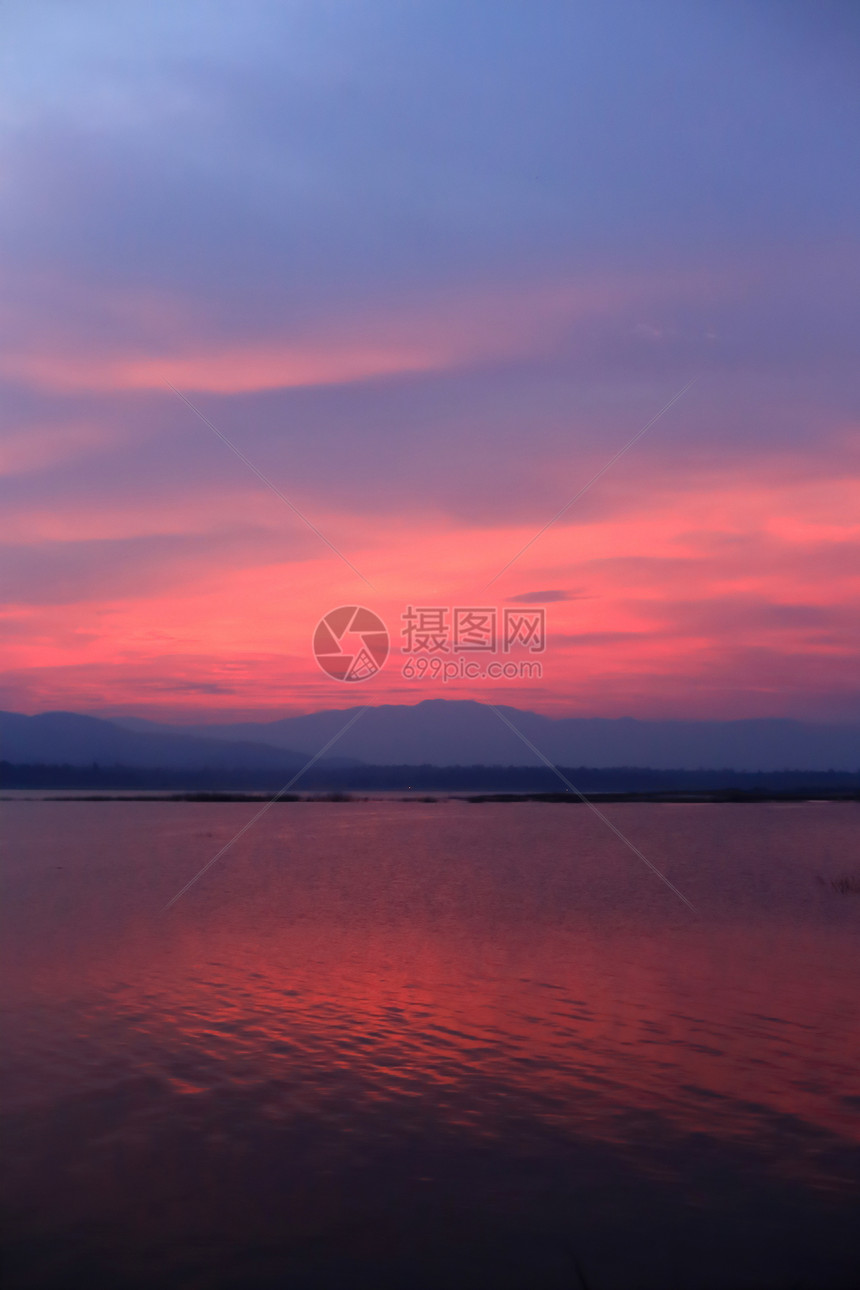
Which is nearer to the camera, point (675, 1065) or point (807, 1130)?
point (807, 1130)

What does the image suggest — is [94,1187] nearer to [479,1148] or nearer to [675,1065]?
[479,1148]

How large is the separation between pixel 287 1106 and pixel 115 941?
15.4m

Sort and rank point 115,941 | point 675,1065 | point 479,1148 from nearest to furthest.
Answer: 1. point 479,1148
2. point 675,1065
3. point 115,941

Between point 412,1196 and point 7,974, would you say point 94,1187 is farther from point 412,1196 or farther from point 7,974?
point 7,974

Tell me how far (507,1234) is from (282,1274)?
87.1 inches

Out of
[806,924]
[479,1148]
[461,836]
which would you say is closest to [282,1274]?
[479,1148]

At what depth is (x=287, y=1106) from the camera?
45.3 feet

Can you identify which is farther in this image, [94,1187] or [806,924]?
[806,924]

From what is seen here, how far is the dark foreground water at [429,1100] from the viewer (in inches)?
385

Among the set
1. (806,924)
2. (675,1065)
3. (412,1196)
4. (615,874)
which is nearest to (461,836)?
(615,874)

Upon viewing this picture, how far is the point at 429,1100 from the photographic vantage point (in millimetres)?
14062

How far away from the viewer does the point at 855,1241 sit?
991 cm

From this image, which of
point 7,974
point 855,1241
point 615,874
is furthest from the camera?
point 615,874

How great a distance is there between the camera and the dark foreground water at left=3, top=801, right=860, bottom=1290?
9789 millimetres
